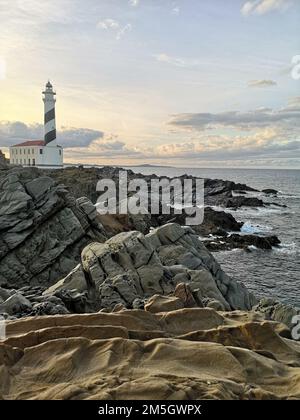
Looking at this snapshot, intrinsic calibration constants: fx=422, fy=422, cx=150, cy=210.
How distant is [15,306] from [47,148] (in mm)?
83352

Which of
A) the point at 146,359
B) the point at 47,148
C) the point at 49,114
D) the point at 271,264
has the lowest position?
the point at 271,264

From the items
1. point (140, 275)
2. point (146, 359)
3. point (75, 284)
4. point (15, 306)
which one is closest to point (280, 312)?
point (140, 275)

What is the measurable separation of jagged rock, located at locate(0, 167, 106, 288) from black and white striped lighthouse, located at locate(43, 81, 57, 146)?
57.8m

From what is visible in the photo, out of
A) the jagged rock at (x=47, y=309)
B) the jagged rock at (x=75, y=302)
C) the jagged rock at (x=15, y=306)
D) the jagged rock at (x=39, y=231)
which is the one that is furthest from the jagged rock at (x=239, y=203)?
the jagged rock at (x=47, y=309)

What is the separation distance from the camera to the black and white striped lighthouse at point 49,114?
92.8m

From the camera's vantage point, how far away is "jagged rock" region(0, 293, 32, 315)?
1733 cm

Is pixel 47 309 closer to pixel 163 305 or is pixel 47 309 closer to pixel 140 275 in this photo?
pixel 163 305

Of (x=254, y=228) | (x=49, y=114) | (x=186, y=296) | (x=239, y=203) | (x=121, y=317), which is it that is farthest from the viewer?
(x=239, y=203)

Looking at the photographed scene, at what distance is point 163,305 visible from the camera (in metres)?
15.1

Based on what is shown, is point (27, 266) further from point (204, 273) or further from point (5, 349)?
point (5, 349)

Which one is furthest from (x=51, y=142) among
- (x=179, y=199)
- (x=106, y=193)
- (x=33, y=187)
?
(x=33, y=187)

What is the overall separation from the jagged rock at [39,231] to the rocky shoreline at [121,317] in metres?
0.09

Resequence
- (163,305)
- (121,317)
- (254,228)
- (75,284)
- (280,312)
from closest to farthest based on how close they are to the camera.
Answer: (121,317) → (163,305) → (280,312) → (75,284) → (254,228)

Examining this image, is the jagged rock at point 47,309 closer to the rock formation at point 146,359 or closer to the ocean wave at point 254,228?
the rock formation at point 146,359
